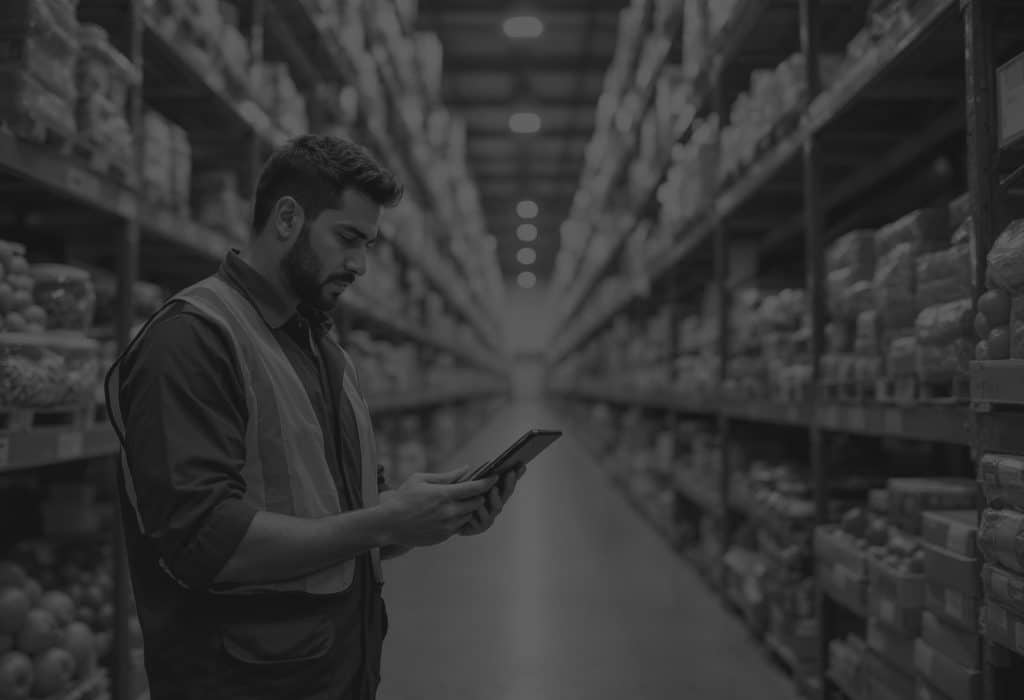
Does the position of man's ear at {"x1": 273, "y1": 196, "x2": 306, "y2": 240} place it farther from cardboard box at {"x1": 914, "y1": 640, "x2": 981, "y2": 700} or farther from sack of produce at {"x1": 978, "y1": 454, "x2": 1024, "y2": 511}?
cardboard box at {"x1": 914, "y1": 640, "x2": 981, "y2": 700}

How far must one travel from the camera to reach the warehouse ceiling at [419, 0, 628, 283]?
41.6 feet

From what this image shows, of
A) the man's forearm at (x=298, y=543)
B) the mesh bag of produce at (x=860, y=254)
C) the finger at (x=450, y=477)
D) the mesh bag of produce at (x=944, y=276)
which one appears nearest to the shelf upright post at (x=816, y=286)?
the mesh bag of produce at (x=860, y=254)

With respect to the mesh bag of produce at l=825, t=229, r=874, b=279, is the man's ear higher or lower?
lower

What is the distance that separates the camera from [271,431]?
1505mm

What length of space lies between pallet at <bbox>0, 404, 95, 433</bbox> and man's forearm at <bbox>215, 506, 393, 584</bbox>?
1.12m

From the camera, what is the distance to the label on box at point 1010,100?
1834 mm

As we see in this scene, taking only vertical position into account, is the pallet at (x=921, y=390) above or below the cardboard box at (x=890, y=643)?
above

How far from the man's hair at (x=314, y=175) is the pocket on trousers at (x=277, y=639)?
0.73m

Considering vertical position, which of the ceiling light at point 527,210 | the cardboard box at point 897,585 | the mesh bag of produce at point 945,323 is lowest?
the cardboard box at point 897,585

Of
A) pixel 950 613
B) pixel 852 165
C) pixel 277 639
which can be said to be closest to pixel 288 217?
pixel 277 639

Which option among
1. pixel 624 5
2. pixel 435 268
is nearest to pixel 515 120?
pixel 624 5

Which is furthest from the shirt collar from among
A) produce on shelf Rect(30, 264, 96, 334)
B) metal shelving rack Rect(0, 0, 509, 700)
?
produce on shelf Rect(30, 264, 96, 334)

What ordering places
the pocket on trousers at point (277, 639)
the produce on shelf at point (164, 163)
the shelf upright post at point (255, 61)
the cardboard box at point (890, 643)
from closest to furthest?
the pocket on trousers at point (277, 639)
the cardboard box at point (890, 643)
the produce on shelf at point (164, 163)
the shelf upright post at point (255, 61)

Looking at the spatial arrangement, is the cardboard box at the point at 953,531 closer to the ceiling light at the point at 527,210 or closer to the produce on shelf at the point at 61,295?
the produce on shelf at the point at 61,295
